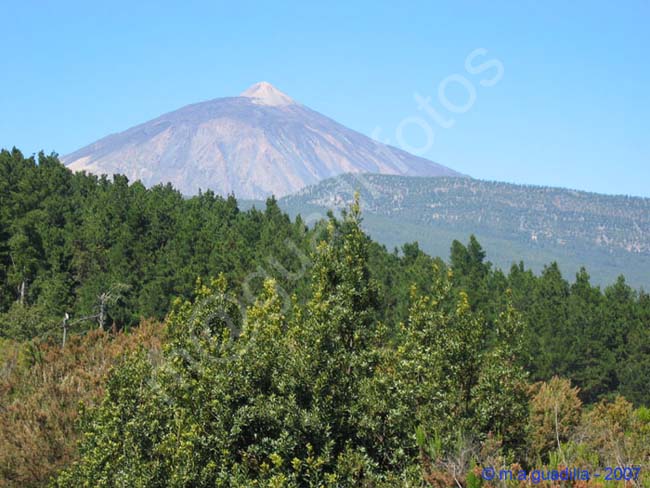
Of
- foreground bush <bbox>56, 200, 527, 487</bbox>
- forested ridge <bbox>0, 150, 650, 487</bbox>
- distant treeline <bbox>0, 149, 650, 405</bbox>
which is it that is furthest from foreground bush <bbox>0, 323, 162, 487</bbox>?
distant treeline <bbox>0, 149, 650, 405</bbox>

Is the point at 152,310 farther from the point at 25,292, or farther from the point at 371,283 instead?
the point at 371,283

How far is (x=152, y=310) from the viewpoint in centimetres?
5759

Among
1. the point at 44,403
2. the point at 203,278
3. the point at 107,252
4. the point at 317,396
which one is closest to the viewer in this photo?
the point at 317,396

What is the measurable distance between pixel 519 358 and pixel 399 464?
3.35m

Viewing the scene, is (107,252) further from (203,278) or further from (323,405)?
(323,405)

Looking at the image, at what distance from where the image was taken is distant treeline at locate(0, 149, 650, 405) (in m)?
56.0

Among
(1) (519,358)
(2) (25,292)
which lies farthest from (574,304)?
(1) (519,358)

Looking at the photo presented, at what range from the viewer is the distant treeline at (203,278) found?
2203 inches

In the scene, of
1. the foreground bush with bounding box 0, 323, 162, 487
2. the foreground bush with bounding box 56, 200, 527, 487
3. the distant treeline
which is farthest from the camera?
the distant treeline

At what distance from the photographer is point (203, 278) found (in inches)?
2329

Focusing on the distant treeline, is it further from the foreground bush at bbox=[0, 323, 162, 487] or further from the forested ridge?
the forested ridge

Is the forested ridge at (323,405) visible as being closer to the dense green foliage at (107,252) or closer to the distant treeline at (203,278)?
the dense green foliage at (107,252)

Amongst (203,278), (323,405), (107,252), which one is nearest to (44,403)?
(323,405)

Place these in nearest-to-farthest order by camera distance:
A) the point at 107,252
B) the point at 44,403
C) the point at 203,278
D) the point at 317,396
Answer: the point at 317,396 → the point at 44,403 → the point at 203,278 → the point at 107,252
